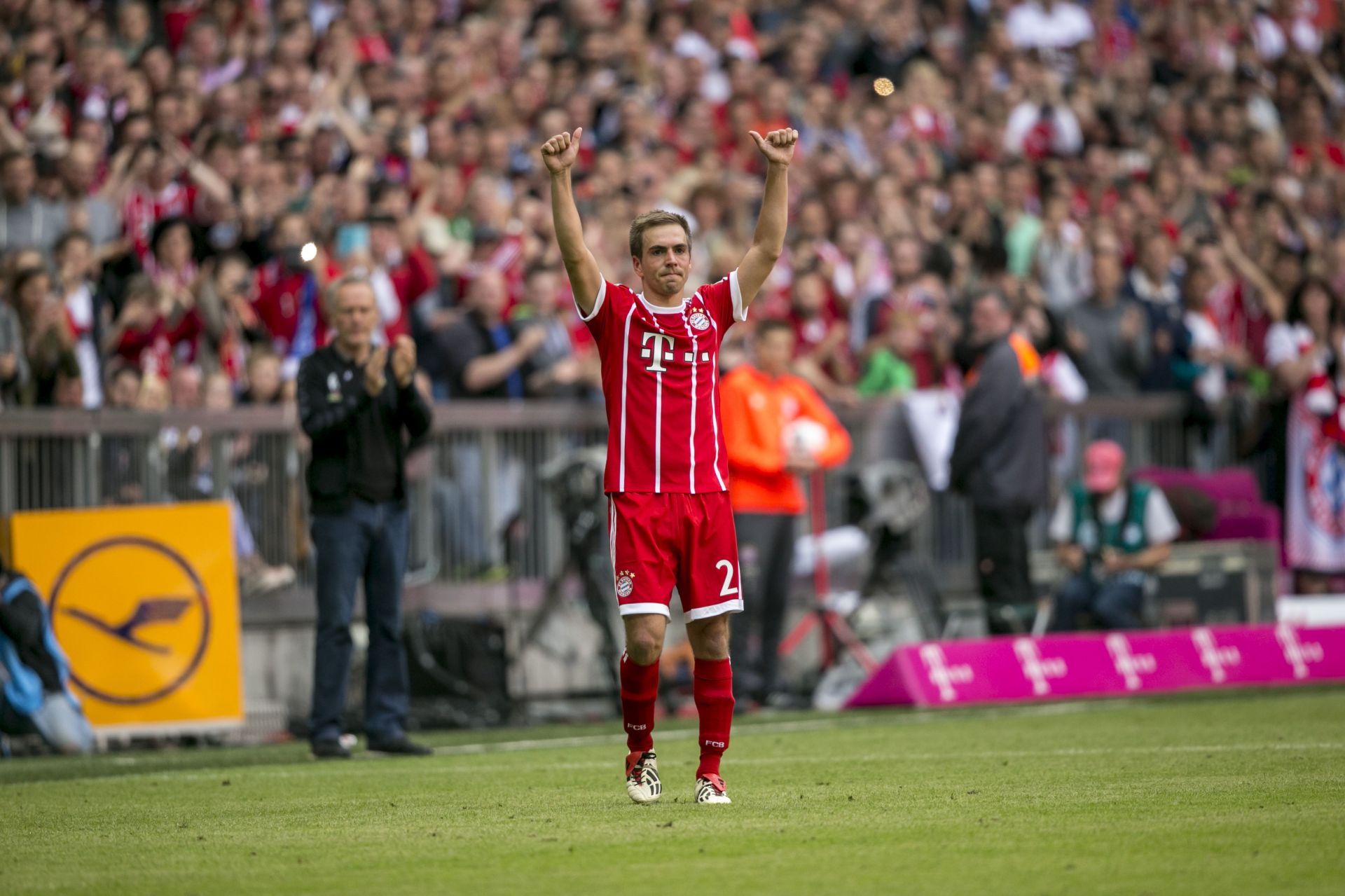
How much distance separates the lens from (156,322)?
568 inches

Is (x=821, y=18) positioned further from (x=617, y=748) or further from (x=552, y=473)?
(x=617, y=748)

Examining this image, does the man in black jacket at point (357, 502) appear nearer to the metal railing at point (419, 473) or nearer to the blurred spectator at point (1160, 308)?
the metal railing at point (419, 473)

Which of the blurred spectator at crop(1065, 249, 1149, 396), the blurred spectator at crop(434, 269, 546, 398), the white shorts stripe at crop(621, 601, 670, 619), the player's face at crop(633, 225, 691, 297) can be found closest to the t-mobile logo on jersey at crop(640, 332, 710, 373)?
the player's face at crop(633, 225, 691, 297)

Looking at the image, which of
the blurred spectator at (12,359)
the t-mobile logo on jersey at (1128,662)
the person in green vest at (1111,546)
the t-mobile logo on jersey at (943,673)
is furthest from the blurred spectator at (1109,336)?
the blurred spectator at (12,359)

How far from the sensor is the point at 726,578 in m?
7.87

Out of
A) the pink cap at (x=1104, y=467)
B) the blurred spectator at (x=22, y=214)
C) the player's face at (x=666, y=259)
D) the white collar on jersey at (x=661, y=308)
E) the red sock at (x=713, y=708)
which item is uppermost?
the blurred spectator at (x=22, y=214)

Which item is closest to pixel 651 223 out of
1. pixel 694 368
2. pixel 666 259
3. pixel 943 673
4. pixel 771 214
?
pixel 666 259

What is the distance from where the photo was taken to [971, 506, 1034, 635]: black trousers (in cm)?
1503

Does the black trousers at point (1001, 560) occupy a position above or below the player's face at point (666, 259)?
below

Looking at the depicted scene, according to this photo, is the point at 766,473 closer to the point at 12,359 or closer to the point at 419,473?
the point at 419,473

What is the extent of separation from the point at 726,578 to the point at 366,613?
13.8 ft

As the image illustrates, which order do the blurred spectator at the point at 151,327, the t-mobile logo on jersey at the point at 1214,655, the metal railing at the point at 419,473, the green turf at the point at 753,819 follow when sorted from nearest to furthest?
the green turf at the point at 753,819 → the metal railing at the point at 419,473 → the blurred spectator at the point at 151,327 → the t-mobile logo on jersey at the point at 1214,655

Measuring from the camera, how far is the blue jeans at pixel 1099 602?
15211 millimetres

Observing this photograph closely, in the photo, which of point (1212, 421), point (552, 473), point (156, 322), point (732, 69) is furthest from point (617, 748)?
point (732, 69)
